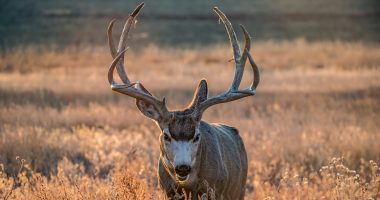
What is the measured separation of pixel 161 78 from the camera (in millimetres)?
25703

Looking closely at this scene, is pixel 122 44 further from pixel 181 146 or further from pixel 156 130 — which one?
pixel 156 130

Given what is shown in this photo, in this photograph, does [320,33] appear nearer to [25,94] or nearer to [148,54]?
[148,54]

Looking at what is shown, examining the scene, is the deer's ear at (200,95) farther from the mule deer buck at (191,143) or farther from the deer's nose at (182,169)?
the deer's nose at (182,169)

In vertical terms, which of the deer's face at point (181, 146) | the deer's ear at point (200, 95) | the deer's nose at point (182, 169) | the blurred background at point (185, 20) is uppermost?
the deer's ear at point (200, 95)

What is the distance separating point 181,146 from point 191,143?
154mm

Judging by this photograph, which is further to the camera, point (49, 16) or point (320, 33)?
point (49, 16)

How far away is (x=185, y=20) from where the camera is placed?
61875mm

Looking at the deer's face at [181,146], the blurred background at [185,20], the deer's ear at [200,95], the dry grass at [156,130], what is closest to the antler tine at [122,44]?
the deer's ear at [200,95]

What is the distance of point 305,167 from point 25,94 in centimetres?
1022

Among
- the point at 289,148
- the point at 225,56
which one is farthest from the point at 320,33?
the point at 289,148

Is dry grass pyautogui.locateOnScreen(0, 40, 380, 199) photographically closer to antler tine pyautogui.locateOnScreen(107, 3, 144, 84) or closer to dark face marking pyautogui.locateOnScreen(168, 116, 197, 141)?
dark face marking pyautogui.locateOnScreen(168, 116, 197, 141)

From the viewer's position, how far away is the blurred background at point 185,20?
5072 centimetres

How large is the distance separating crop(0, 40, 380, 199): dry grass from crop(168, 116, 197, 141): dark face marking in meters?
0.65

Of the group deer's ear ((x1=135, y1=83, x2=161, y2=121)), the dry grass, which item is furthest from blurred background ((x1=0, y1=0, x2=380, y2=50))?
deer's ear ((x1=135, y1=83, x2=161, y2=121))
